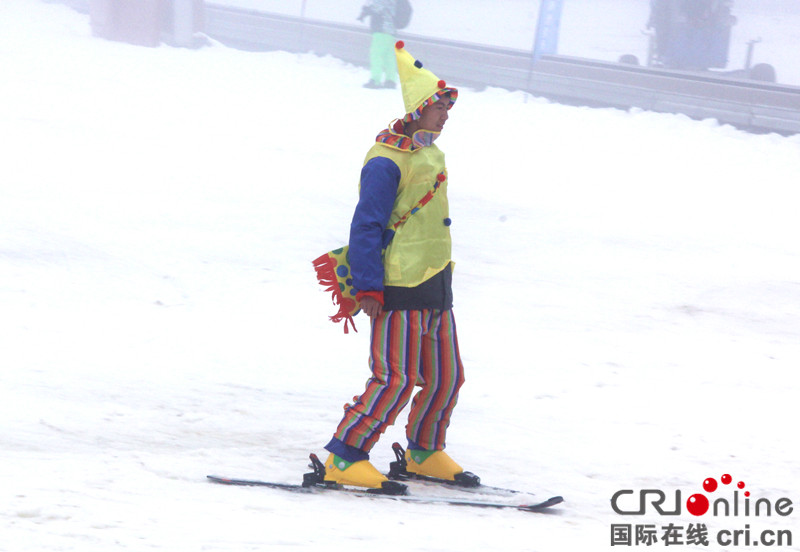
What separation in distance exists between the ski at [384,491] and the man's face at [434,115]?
143 centimetres

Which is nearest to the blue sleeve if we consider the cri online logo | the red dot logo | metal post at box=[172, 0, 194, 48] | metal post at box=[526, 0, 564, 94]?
the cri online logo

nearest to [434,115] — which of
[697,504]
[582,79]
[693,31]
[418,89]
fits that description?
[418,89]

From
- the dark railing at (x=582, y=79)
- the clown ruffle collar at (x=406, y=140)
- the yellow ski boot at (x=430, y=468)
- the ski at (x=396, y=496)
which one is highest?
the dark railing at (x=582, y=79)

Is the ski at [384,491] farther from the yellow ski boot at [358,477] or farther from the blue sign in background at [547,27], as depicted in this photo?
the blue sign in background at [547,27]

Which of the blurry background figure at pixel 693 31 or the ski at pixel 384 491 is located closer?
the ski at pixel 384 491

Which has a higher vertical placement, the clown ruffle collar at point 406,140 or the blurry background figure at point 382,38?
the blurry background figure at point 382,38

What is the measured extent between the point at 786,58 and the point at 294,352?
4034cm

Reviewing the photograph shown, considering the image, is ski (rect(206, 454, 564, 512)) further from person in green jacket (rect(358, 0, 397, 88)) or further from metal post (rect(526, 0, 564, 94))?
person in green jacket (rect(358, 0, 397, 88))

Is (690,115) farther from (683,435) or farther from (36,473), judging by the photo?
(36,473)

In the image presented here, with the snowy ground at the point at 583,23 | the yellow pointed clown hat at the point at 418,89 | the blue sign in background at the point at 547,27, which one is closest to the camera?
the yellow pointed clown hat at the point at 418,89

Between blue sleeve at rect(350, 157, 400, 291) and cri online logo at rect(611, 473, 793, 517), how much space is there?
1.38 metres

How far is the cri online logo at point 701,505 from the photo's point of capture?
12.3 feet

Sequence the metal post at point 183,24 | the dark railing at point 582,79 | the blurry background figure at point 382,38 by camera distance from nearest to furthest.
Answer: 1. the dark railing at point 582,79
2. the blurry background figure at point 382,38
3. the metal post at point 183,24

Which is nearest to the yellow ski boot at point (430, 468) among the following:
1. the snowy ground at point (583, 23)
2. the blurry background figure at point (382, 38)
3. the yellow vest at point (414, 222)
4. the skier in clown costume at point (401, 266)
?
the skier in clown costume at point (401, 266)
